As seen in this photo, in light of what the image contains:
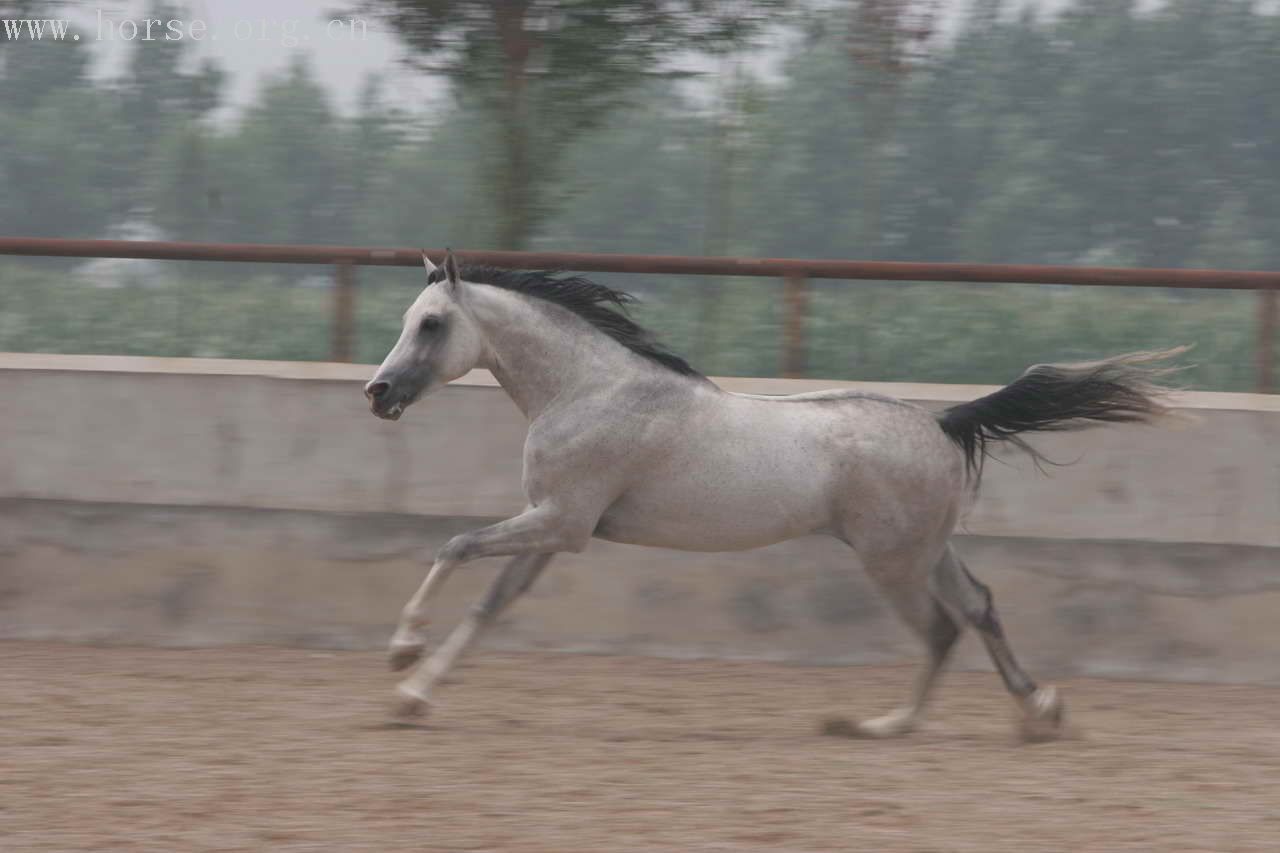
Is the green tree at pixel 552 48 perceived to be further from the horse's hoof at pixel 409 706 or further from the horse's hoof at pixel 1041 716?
the horse's hoof at pixel 1041 716

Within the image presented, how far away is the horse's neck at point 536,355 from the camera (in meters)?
6.41

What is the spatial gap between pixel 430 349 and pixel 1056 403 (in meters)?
2.34


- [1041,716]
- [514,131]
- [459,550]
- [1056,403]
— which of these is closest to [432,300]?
[459,550]

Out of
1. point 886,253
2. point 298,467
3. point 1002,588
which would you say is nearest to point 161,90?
point 298,467

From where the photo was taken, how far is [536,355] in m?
6.41

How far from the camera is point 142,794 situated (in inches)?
198

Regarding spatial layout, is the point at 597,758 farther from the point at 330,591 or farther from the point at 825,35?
the point at 825,35

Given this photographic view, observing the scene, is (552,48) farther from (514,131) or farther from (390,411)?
(390,411)

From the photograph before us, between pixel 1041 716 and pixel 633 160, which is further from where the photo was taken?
pixel 633 160

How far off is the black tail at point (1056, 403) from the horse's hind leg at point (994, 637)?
16.5 inches

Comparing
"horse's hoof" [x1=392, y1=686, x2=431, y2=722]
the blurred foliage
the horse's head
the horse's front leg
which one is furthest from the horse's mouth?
the blurred foliage

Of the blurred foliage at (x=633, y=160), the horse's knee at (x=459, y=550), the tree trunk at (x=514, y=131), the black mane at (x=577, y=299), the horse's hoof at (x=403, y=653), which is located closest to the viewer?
the horse's hoof at (x=403, y=653)

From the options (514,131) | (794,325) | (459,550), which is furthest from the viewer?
(514,131)

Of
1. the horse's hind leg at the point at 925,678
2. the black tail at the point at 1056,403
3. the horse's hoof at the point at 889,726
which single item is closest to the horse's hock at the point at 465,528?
the black tail at the point at 1056,403
